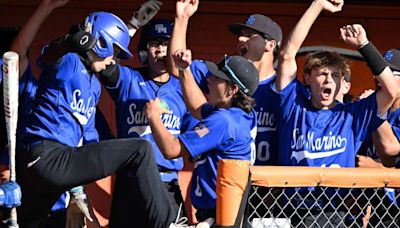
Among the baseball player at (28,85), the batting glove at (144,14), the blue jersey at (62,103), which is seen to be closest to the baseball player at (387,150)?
the batting glove at (144,14)

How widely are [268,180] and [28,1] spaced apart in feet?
9.01

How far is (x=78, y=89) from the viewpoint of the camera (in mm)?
6312

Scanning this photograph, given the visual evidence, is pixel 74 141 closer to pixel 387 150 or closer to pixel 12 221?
pixel 12 221

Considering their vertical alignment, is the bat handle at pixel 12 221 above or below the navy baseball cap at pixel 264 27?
below

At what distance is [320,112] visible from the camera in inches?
269

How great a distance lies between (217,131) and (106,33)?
34.5 inches

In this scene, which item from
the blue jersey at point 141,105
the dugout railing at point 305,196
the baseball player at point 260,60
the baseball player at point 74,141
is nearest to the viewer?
the dugout railing at point 305,196

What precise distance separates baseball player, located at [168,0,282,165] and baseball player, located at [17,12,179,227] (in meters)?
0.54

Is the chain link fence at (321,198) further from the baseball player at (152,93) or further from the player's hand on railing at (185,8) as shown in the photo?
the player's hand on railing at (185,8)

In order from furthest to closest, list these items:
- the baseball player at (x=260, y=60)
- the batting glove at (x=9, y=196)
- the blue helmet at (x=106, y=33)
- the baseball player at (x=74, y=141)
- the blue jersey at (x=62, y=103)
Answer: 1. the baseball player at (x=260, y=60)
2. the blue helmet at (x=106, y=33)
3. the blue jersey at (x=62, y=103)
4. the baseball player at (x=74, y=141)
5. the batting glove at (x=9, y=196)

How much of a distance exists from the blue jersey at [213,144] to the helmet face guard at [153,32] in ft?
2.52

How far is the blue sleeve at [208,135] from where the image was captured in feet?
20.5

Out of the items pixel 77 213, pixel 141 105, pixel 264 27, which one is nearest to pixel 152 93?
pixel 141 105

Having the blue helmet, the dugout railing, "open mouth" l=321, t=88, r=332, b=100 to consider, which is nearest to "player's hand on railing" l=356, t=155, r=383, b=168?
the dugout railing
